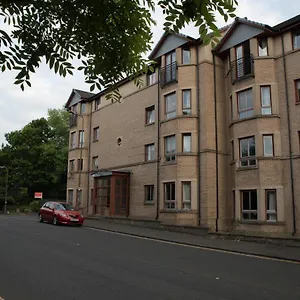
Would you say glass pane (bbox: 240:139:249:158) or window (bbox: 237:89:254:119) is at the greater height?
window (bbox: 237:89:254:119)

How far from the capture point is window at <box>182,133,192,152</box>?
22484 millimetres

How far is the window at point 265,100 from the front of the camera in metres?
19.7

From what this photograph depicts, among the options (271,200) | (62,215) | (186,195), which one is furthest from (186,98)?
(62,215)

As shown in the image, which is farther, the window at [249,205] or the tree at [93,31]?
the window at [249,205]

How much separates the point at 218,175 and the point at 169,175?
10.1 feet

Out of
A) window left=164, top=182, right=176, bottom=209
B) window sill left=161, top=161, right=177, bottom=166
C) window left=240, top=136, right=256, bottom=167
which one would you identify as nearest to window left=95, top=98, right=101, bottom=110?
window sill left=161, top=161, right=177, bottom=166

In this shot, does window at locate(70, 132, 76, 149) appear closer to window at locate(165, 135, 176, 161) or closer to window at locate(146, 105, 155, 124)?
window at locate(146, 105, 155, 124)

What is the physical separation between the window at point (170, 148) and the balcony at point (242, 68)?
17.5 feet

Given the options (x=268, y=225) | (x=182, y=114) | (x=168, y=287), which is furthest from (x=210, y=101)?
(x=168, y=287)

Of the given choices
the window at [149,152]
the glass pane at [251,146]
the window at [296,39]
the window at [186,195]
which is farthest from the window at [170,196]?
the window at [296,39]

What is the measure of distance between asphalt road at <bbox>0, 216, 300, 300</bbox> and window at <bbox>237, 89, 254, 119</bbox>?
10062 millimetres

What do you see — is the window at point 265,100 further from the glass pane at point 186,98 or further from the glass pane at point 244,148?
the glass pane at point 186,98

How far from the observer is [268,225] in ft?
60.3

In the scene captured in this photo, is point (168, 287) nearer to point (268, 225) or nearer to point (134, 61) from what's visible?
point (134, 61)
